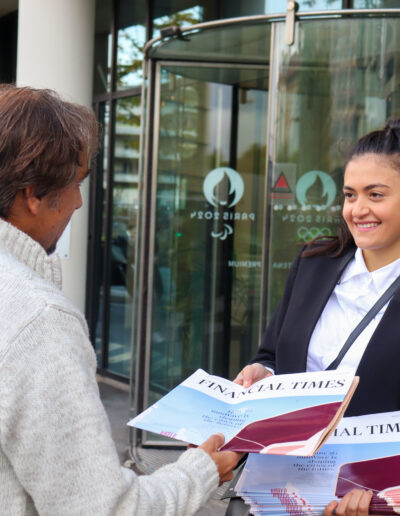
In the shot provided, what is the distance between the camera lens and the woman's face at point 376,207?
187 centimetres

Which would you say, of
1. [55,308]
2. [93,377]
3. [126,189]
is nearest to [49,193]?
[55,308]

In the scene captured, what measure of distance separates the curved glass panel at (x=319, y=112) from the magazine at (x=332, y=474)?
93.5 inches

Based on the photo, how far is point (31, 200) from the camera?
1207 mm

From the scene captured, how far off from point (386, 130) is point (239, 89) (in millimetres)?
2675

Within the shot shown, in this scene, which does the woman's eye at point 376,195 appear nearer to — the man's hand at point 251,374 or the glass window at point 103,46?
the man's hand at point 251,374

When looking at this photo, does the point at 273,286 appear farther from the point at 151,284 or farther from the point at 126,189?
the point at 126,189

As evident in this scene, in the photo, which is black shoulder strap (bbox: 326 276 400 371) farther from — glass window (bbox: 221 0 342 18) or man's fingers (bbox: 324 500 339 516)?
glass window (bbox: 221 0 342 18)

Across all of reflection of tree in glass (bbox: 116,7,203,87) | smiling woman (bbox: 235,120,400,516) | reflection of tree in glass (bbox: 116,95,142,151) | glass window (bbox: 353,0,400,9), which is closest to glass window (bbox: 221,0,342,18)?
glass window (bbox: 353,0,400,9)

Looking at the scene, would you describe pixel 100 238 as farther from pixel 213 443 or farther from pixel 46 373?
pixel 46 373

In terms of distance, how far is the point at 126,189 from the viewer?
642 centimetres

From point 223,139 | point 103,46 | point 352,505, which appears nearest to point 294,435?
point 352,505

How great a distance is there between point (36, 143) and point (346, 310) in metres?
1.13

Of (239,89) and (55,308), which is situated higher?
(239,89)

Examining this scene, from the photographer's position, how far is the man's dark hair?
3.79ft
